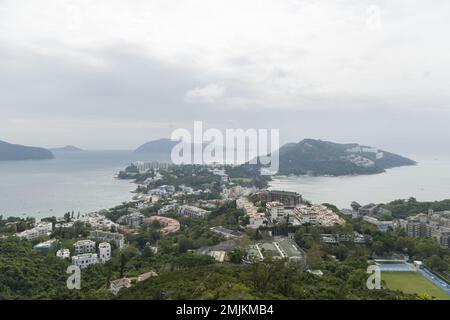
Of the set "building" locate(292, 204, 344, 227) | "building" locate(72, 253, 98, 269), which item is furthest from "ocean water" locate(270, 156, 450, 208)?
"building" locate(72, 253, 98, 269)

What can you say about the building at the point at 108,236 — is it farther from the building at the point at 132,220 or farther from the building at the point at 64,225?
the building at the point at 132,220

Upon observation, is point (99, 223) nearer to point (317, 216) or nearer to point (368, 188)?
point (317, 216)

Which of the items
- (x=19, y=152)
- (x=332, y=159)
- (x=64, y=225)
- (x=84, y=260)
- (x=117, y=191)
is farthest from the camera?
(x=19, y=152)

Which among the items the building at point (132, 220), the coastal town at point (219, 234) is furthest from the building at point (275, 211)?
the building at point (132, 220)

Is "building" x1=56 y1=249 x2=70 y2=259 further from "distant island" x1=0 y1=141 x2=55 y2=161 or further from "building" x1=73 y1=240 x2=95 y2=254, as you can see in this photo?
"distant island" x1=0 y1=141 x2=55 y2=161

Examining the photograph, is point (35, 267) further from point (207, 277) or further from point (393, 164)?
point (393, 164)

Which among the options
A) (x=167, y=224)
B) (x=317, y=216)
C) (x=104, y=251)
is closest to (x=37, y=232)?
(x=104, y=251)
